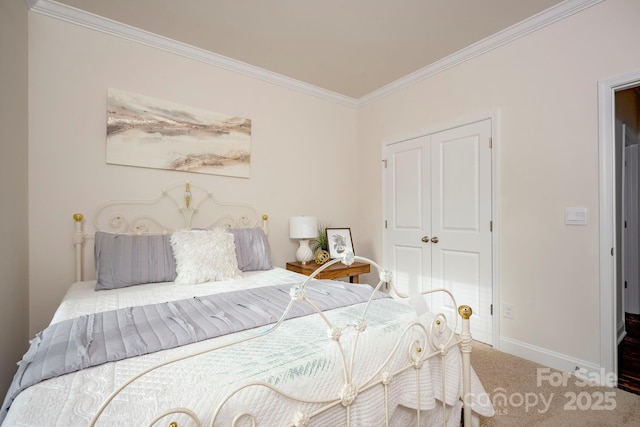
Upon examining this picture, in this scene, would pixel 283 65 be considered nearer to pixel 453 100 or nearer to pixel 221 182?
pixel 221 182

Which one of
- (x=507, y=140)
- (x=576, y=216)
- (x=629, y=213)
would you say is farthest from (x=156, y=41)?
(x=629, y=213)

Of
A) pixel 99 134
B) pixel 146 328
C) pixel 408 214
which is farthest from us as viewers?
pixel 408 214

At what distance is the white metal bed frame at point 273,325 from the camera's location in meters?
0.82

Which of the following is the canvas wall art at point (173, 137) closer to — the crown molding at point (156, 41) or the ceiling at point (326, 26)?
the crown molding at point (156, 41)

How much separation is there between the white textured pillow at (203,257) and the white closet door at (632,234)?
4.26 metres

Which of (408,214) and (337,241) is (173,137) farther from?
(408,214)

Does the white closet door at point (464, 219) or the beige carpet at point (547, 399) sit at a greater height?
the white closet door at point (464, 219)

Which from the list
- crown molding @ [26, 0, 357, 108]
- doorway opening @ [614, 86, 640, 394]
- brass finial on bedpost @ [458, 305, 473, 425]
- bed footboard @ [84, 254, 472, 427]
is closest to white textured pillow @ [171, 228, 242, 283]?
bed footboard @ [84, 254, 472, 427]

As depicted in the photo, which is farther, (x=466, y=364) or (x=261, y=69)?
(x=261, y=69)

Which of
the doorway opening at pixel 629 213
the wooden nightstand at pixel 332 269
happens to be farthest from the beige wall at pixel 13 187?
the doorway opening at pixel 629 213

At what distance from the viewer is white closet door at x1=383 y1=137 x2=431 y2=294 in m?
3.09

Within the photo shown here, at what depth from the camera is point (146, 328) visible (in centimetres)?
117

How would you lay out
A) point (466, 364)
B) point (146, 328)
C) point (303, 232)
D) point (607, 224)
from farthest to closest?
1. point (303, 232)
2. point (607, 224)
3. point (466, 364)
4. point (146, 328)

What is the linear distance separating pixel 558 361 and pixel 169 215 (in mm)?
3241
